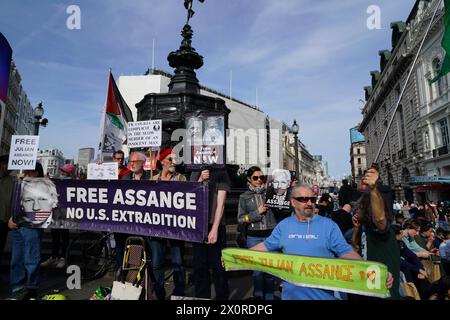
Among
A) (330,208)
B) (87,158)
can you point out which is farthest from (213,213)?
(87,158)

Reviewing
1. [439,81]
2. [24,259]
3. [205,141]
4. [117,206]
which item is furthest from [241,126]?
[24,259]

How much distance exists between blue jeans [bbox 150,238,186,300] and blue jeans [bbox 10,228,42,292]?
6.16ft

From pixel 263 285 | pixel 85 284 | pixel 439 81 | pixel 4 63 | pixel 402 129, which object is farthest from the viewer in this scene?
pixel 402 129

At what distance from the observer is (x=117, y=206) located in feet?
13.3

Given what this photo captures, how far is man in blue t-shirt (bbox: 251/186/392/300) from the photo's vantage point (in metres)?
2.30

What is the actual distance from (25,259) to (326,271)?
4.18 m

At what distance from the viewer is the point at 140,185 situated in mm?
3939

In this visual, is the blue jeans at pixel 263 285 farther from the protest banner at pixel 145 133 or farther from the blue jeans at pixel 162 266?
the protest banner at pixel 145 133

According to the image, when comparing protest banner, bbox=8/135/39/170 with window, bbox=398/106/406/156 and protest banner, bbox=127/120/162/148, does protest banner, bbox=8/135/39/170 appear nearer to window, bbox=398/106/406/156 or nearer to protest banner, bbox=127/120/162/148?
protest banner, bbox=127/120/162/148

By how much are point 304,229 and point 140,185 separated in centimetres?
245

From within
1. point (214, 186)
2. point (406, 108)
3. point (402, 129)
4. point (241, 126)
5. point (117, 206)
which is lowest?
point (117, 206)

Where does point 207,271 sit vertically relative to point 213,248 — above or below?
below

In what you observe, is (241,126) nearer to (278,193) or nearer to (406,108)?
(406,108)

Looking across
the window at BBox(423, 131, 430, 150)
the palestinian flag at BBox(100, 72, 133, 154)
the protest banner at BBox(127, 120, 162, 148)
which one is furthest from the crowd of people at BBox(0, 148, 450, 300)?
the window at BBox(423, 131, 430, 150)
